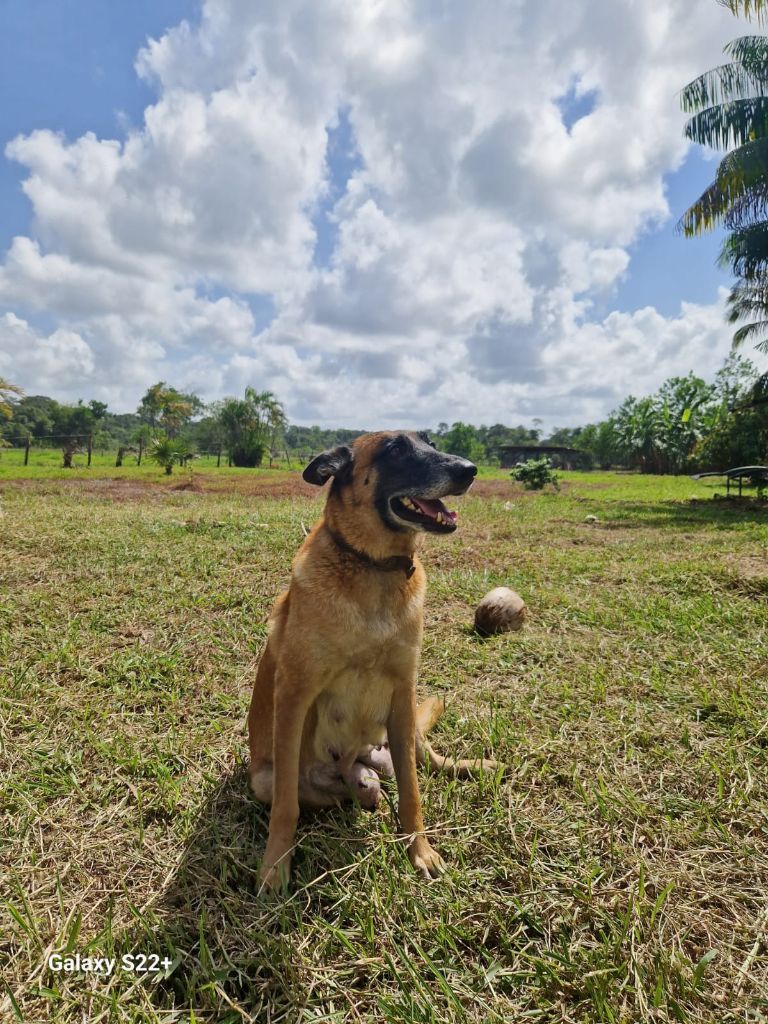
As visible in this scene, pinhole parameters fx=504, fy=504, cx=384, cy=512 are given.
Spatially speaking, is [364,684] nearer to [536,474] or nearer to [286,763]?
[286,763]

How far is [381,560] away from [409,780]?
984 millimetres

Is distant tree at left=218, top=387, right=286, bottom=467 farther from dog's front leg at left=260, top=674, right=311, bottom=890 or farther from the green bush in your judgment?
dog's front leg at left=260, top=674, right=311, bottom=890

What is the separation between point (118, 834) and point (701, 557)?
27.4 feet

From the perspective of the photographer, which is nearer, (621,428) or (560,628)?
(560,628)

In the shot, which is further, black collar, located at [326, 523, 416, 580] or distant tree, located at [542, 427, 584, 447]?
distant tree, located at [542, 427, 584, 447]

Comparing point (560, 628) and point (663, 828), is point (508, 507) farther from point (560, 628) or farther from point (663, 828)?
point (663, 828)

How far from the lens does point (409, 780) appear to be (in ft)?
7.36

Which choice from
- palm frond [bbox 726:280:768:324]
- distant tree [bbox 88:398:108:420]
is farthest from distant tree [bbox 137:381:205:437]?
palm frond [bbox 726:280:768:324]

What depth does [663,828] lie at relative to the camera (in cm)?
223

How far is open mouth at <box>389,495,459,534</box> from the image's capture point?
2334mm

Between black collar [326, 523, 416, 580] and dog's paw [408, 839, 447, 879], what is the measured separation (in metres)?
1.14

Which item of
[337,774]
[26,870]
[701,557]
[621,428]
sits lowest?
[26,870]

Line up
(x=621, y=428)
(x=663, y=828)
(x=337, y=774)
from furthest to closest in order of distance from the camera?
(x=621, y=428), (x=337, y=774), (x=663, y=828)

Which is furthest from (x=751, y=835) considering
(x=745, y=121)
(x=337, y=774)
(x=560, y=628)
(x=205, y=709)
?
(x=745, y=121)
